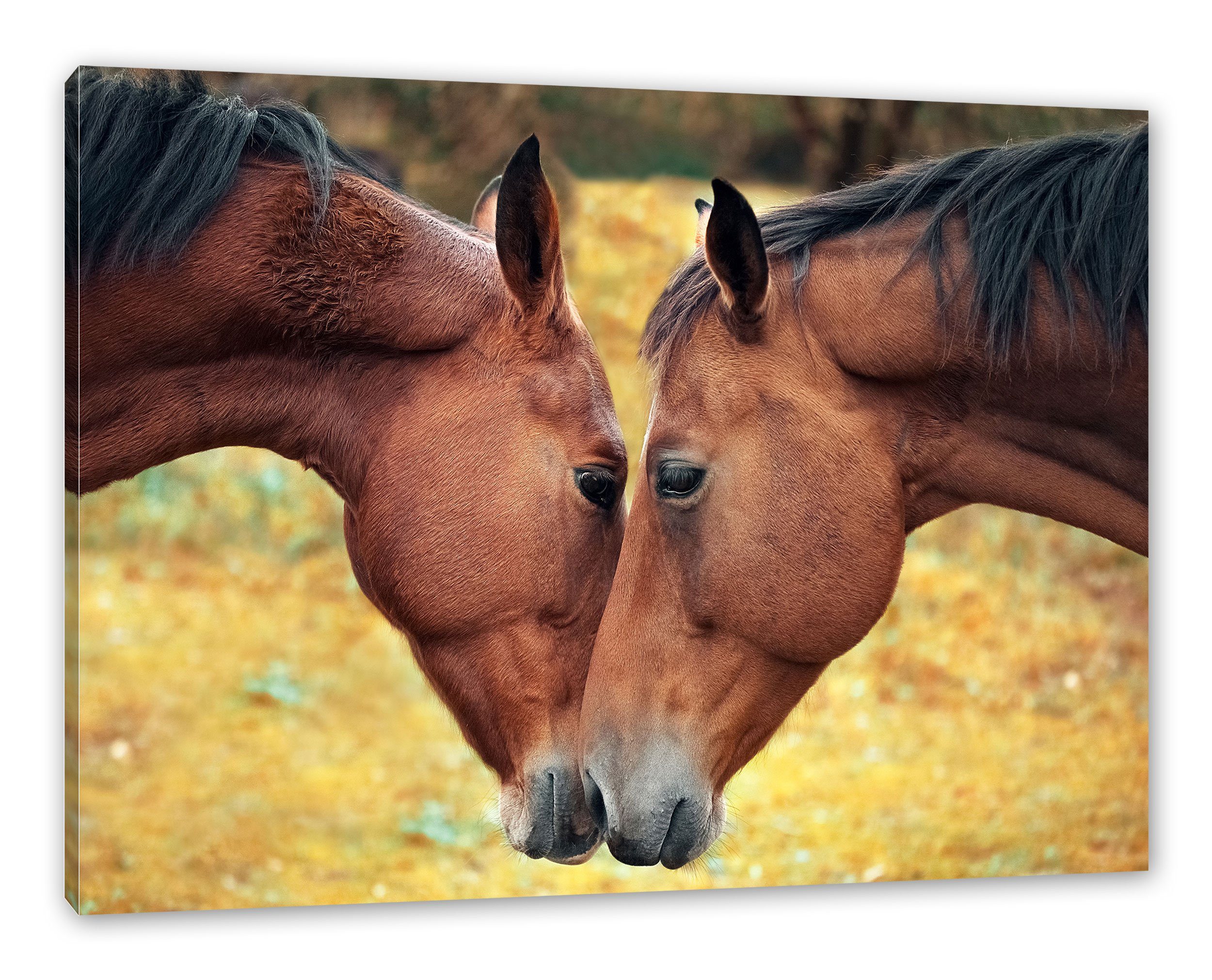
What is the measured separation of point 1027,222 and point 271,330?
1.53 m

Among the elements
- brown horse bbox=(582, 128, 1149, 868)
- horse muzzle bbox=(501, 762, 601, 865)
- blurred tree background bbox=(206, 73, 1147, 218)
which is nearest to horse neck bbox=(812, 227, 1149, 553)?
brown horse bbox=(582, 128, 1149, 868)

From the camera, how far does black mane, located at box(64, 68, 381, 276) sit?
2645 mm

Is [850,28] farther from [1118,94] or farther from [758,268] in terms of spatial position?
[758,268]

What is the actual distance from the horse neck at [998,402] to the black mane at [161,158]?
1.15 meters

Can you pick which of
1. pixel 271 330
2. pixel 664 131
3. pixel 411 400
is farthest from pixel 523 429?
pixel 664 131

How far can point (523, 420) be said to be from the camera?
2869mm

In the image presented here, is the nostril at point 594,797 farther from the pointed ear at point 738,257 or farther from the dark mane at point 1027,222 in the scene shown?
the dark mane at point 1027,222

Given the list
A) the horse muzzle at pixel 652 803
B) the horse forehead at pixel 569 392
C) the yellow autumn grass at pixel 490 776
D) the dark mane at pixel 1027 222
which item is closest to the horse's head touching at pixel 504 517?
the horse forehead at pixel 569 392

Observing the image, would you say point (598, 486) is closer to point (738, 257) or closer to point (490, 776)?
point (738, 257)

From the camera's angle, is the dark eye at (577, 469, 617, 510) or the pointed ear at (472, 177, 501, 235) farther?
the pointed ear at (472, 177, 501, 235)

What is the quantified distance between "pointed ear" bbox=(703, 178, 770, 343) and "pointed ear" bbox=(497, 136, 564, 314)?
0.33 meters

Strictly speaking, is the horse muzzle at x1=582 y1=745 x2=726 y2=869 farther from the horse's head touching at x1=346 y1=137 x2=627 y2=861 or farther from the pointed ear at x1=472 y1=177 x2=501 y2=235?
the pointed ear at x1=472 y1=177 x2=501 y2=235

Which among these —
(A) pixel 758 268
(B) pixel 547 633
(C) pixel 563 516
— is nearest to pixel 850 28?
(A) pixel 758 268

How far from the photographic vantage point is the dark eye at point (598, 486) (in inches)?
113
